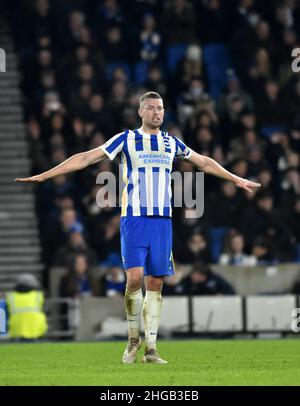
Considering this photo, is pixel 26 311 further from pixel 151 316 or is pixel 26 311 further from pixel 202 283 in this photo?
pixel 151 316

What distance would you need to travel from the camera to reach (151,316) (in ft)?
37.3

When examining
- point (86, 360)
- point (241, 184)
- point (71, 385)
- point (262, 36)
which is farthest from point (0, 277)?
point (71, 385)

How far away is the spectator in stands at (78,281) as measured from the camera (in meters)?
18.8

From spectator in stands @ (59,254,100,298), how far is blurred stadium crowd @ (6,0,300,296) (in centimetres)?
2

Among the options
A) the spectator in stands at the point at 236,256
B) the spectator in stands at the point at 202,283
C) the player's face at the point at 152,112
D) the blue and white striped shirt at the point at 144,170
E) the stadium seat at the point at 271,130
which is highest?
the stadium seat at the point at 271,130

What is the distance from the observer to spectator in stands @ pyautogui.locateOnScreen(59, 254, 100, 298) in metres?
18.8

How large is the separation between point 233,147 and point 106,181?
7.07 feet

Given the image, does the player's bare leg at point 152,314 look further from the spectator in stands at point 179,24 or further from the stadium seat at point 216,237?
the spectator in stands at point 179,24

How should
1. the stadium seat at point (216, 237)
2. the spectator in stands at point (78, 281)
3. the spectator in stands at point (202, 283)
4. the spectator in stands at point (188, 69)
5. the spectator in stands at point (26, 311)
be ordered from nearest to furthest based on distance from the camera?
the spectator in stands at point (26, 311)
the spectator in stands at point (202, 283)
the spectator in stands at point (78, 281)
the stadium seat at point (216, 237)
the spectator in stands at point (188, 69)

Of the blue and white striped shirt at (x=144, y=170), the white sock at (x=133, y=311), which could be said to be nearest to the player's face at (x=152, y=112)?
the blue and white striped shirt at (x=144, y=170)

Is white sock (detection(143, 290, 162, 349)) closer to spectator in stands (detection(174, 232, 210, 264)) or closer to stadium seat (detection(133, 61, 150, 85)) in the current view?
spectator in stands (detection(174, 232, 210, 264))

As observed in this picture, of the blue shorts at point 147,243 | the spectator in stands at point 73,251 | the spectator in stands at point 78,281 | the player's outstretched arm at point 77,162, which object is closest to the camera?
the player's outstretched arm at point 77,162

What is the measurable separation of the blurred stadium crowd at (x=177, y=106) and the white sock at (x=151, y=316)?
7327 millimetres
